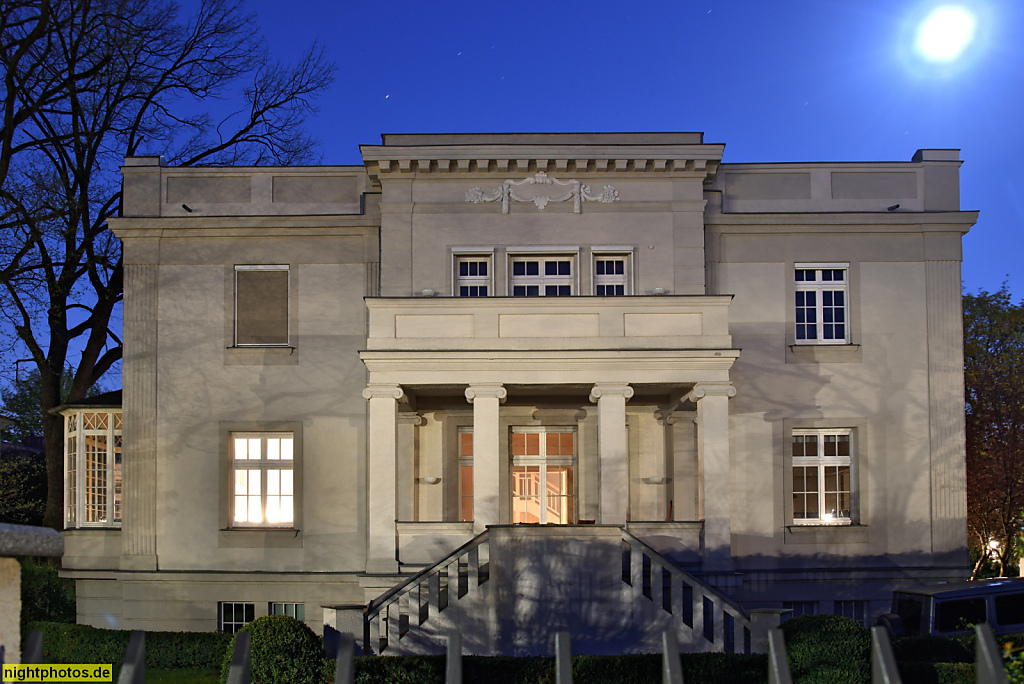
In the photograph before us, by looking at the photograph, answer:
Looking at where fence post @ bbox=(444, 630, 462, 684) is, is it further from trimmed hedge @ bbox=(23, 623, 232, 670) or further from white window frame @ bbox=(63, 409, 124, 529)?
white window frame @ bbox=(63, 409, 124, 529)

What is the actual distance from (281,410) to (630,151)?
29.0 feet

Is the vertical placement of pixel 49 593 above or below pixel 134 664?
below

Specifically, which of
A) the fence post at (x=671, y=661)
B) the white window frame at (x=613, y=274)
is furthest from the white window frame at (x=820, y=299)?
the fence post at (x=671, y=661)

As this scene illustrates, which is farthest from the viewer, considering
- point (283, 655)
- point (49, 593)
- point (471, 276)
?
point (49, 593)

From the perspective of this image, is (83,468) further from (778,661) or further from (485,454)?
(778,661)

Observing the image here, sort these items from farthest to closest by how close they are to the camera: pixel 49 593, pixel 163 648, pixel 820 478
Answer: pixel 49 593 < pixel 820 478 < pixel 163 648

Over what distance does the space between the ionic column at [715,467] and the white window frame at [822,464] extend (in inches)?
126

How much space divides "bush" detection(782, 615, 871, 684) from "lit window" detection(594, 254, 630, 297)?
893 centimetres

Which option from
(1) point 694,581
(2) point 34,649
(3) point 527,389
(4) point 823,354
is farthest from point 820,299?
(2) point 34,649

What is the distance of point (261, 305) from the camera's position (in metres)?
19.7

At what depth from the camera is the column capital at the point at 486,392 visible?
1670cm

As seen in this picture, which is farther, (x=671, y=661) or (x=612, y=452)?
(x=612, y=452)

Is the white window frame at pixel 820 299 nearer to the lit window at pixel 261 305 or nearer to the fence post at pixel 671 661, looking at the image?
the lit window at pixel 261 305

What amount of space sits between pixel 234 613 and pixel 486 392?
23.8 feet
